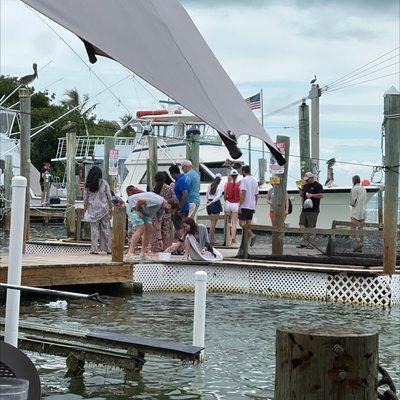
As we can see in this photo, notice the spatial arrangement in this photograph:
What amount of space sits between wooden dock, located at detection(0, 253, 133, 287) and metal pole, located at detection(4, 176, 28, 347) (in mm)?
6730

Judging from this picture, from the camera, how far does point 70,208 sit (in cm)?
2433

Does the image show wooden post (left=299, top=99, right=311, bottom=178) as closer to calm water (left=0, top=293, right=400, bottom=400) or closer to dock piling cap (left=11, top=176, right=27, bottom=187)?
calm water (left=0, top=293, right=400, bottom=400)

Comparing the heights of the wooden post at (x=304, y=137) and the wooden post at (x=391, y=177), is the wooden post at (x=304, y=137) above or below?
above

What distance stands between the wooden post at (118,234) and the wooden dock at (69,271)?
16cm

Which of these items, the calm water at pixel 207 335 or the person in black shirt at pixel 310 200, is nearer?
the calm water at pixel 207 335

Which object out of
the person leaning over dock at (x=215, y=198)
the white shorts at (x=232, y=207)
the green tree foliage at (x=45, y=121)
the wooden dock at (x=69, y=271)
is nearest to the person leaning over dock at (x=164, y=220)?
the wooden dock at (x=69, y=271)

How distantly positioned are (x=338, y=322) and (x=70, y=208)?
A: 12.6 meters

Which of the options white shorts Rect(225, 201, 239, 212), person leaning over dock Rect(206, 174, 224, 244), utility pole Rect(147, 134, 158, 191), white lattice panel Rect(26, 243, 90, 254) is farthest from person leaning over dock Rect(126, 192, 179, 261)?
utility pole Rect(147, 134, 158, 191)

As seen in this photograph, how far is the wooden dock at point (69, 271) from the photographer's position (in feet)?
43.7

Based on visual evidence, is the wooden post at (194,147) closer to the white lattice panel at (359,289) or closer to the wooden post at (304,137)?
Answer: the wooden post at (304,137)

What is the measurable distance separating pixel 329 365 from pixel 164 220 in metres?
12.4

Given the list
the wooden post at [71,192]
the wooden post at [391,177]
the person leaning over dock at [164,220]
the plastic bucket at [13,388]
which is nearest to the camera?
the plastic bucket at [13,388]

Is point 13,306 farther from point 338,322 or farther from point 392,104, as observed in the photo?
point 392,104

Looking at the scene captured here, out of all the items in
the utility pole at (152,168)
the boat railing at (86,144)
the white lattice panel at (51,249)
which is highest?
the boat railing at (86,144)
